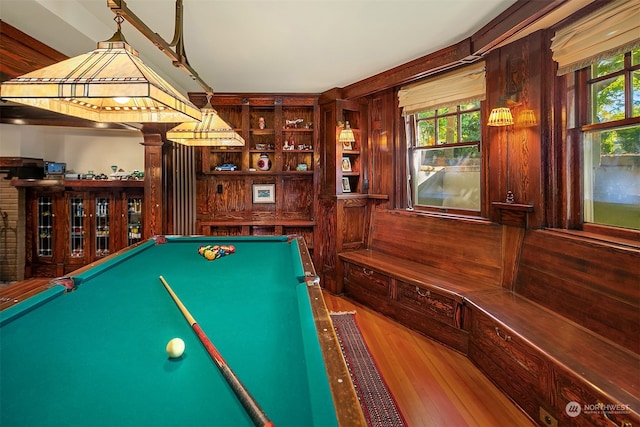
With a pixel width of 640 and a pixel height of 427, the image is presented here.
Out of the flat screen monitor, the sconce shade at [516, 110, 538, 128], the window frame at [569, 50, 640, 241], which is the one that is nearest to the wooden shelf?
the window frame at [569, 50, 640, 241]

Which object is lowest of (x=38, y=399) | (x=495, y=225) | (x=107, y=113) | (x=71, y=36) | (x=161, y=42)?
(x=38, y=399)

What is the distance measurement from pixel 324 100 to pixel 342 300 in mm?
2591

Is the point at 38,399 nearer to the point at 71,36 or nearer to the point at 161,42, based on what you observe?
the point at 161,42

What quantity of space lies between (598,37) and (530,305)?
1765mm

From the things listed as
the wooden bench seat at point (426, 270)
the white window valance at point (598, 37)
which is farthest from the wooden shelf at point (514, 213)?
the white window valance at point (598, 37)

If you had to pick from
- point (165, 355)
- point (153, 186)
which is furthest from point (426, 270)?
point (153, 186)

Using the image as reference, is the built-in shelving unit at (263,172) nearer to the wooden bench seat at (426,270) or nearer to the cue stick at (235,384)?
the wooden bench seat at (426,270)

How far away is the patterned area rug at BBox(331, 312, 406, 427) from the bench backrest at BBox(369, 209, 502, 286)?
1062 millimetres

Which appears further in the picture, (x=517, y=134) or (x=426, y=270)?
(x=426, y=270)

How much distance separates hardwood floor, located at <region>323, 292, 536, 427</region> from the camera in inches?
75.2

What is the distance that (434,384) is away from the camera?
7.36 ft

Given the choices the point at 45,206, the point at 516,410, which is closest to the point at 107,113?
the point at 516,410

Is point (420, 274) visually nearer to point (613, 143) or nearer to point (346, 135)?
point (613, 143)

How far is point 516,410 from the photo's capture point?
1975 millimetres
